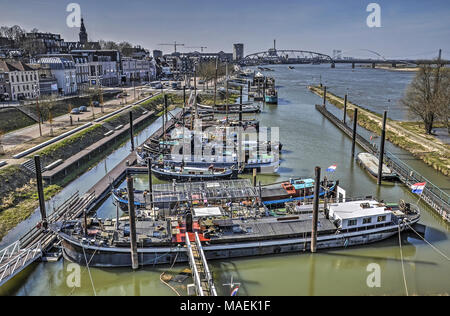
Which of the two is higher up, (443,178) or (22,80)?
(22,80)

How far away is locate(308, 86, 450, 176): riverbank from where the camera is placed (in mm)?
31938

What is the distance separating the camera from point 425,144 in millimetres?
36938

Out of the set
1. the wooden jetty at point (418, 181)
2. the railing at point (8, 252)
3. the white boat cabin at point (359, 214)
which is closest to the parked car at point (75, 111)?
the railing at point (8, 252)

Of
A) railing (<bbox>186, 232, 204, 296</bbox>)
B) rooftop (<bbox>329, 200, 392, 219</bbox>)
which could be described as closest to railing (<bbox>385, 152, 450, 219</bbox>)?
rooftop (<bbox>329, 200, 392, 219</bbox>)

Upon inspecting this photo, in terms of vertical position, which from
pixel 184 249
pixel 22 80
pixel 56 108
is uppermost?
pixel 22 80

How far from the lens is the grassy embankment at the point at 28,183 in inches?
845

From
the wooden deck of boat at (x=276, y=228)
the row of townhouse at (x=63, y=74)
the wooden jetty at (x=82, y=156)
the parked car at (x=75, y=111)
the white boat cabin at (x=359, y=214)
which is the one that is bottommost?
the wooden deck of boat at (x=276, y=228)

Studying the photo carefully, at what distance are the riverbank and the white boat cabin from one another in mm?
13846

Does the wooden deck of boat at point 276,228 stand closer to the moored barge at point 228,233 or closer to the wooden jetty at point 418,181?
the moored barge at point 228,233

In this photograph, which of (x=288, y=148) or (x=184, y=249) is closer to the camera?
(x=184, y=249)

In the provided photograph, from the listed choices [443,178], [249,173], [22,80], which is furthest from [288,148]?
[22,80]

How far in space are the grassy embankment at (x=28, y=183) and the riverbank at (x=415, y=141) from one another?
30720 mm

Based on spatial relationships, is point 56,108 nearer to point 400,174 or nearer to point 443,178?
point 400,174

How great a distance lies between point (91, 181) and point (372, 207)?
20864 mm
